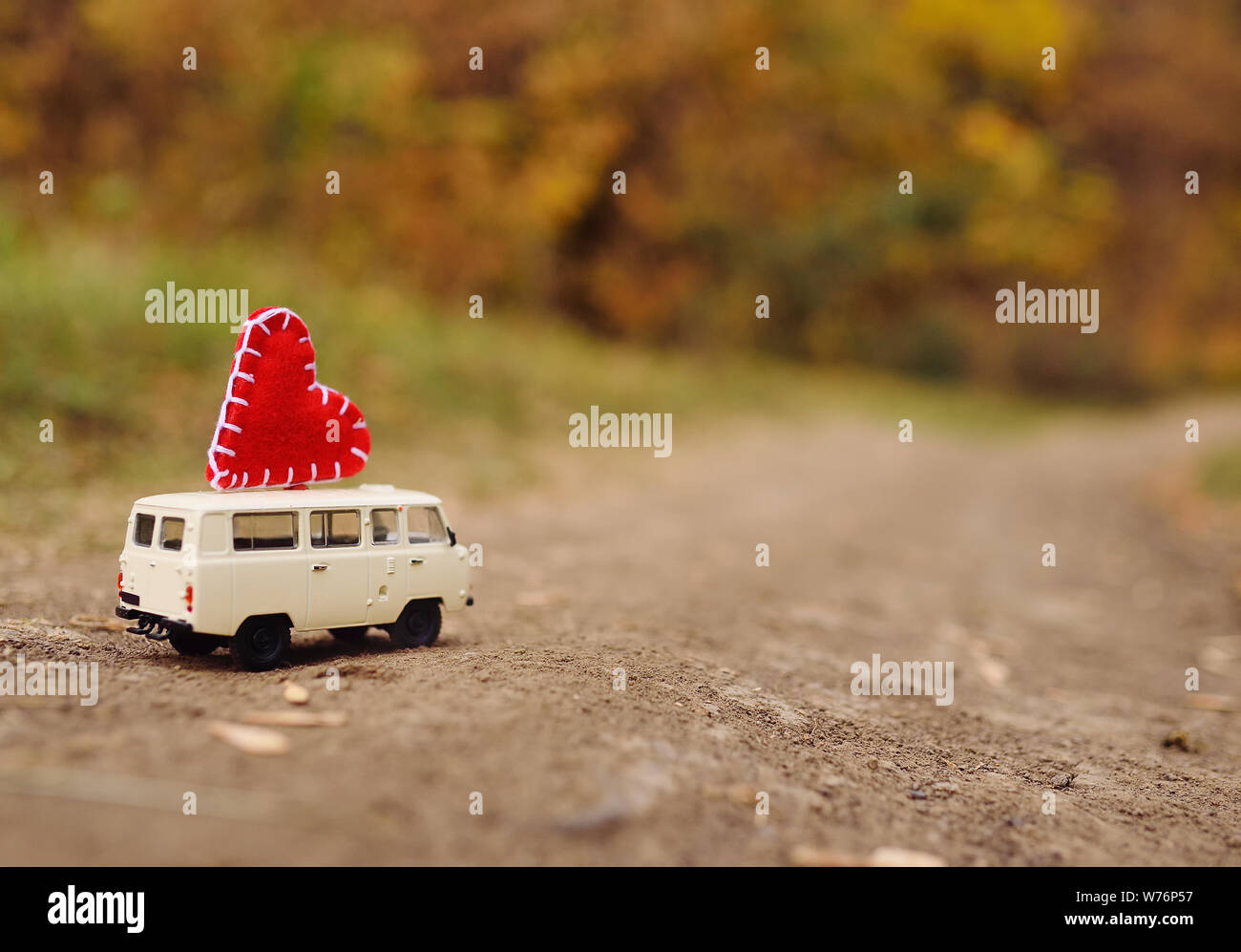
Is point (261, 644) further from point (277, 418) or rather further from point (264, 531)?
point (277, 418)

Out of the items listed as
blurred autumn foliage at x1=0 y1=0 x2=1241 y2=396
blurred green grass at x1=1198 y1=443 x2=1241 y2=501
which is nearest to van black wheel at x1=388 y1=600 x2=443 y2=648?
blurred autumn foliage at x1=0 y1=0 x2=1241 y2=396

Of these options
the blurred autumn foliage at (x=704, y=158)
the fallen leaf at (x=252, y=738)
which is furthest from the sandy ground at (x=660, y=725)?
the blurred autumn foliage at (x=704, y=158)

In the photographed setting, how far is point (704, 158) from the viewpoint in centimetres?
2655

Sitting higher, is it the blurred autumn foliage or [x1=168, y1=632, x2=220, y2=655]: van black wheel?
the blurred autumn foliage

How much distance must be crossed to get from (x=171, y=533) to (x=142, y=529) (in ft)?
0.65

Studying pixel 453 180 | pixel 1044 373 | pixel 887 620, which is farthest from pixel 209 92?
pixel 1044 373

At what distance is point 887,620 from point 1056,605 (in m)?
2.42

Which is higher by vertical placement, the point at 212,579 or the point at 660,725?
the point at 212,579

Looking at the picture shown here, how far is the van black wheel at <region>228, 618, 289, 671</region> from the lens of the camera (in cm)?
429

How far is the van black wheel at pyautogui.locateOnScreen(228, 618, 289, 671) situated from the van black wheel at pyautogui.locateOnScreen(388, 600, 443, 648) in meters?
0.52

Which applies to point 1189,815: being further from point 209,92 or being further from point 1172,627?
point 209,92

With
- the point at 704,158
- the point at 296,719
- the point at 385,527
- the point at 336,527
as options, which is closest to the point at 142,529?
the point at 336,527

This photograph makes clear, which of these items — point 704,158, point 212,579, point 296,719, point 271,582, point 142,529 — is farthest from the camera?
point 704,158

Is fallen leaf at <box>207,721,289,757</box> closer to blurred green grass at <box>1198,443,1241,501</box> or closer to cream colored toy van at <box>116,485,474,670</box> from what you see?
cream colored toy van at <box>116,485,474,670</box>
